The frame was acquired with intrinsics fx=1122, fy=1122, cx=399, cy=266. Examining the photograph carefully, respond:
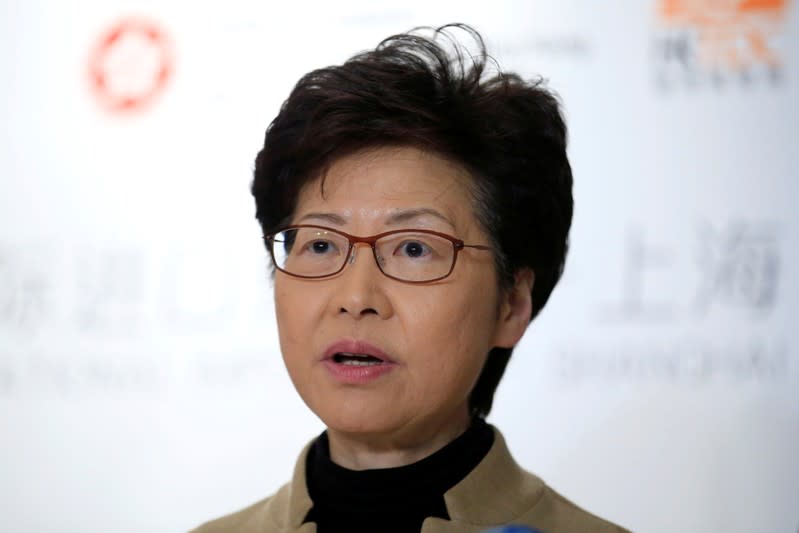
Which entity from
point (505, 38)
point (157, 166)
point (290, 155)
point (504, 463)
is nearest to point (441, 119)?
point (290, 155)

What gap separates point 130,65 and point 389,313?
1.51 metres

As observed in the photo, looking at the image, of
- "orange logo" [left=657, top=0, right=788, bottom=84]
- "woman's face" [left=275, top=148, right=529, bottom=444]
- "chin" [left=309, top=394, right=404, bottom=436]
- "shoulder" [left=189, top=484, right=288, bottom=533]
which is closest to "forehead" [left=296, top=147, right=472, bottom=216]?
"woman's face" [left=275, top=148, right=529, bottom=444]

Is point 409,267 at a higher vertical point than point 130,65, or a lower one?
lower

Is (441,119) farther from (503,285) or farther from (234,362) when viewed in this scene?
(234,362)

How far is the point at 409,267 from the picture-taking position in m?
1.50

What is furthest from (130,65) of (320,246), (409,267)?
(409,267)

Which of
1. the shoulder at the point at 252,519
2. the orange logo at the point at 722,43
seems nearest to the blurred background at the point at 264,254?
the orange logo at the point at 722,43

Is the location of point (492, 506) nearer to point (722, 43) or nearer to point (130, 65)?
point (722, 43)

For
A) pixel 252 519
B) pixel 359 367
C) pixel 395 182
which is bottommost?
pixel 252 519

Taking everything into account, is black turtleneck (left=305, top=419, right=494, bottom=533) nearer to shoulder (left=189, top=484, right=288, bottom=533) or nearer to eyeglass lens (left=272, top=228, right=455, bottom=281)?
shoulder (left=189, top=484, right=288, bottom=533)

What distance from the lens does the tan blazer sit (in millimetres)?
1522

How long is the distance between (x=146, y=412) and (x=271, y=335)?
34 cm

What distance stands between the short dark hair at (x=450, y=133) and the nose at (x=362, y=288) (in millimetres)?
155

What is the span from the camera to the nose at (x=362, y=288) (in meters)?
1.45
